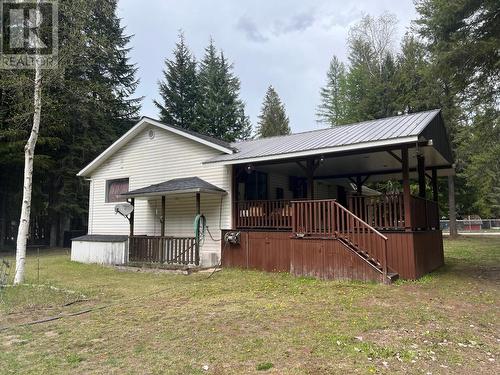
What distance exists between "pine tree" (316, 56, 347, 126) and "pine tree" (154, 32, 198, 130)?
1138 cm

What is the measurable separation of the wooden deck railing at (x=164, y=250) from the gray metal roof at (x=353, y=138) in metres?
2.61

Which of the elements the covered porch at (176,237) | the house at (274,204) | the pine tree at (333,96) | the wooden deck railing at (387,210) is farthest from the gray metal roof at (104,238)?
the pine tree at (333,96)

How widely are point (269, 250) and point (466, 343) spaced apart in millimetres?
6256

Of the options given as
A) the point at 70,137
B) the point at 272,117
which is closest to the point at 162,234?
the point at 70,137

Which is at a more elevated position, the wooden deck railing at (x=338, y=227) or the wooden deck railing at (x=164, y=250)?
the wooden deck railing at (x=338, y=227)

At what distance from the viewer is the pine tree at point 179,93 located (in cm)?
3156

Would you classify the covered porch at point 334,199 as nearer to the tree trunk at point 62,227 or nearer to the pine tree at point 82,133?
the pine tree at point 82,133

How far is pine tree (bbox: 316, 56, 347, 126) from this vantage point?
33.1 metres

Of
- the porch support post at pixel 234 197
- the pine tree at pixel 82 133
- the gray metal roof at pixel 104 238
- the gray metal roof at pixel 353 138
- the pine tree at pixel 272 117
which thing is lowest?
the gray metal roof at pixel 104 238

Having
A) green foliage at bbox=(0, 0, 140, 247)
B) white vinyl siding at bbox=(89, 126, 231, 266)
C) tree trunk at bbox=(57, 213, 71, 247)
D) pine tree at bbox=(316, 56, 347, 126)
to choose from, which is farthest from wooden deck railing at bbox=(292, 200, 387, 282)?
pine tree at bbox=(316, 56, 347, 126)

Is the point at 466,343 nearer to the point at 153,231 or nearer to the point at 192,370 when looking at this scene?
the point at 192,370

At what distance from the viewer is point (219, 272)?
10188mm

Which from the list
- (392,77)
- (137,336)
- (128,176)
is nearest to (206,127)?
(392,77)

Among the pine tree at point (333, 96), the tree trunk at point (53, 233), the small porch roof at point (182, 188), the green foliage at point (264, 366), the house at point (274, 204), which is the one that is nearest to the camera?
the green foliage at point (264, 366)
